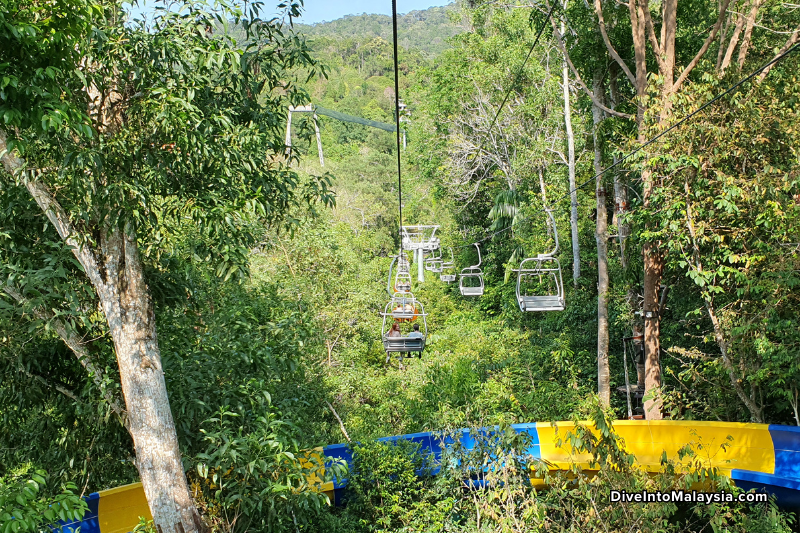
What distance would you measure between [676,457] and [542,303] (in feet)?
10.4

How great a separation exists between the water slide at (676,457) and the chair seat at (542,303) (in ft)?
7.90

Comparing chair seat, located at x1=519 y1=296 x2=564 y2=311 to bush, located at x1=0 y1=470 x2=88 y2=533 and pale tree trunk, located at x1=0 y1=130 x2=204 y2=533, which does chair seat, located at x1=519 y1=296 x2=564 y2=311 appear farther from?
bush, located at x1=0 y1=470 x2=88 y2=533

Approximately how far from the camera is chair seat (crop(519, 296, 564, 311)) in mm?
9406

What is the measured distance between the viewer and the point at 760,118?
6312mm

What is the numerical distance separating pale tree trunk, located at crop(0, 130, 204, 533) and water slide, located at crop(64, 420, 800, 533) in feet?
4.90

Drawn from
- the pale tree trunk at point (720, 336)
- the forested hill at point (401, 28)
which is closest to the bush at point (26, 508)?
the pale tree trunk at point (720, 336)

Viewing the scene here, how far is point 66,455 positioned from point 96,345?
1190 millimetres

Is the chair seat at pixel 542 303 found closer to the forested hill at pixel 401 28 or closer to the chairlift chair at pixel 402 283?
the chairlift chair at pixel 402 283

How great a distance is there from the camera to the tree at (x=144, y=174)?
12.8 ft

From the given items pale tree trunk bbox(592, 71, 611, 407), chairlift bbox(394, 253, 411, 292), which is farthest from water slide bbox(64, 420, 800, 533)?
chairlift bbox(394, 253, 411, 292)

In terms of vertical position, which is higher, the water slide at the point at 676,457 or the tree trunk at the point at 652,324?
the tree trunk at the point at 652,324

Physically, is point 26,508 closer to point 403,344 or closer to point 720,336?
point 403,344

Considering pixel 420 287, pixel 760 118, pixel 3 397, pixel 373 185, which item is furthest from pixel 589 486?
pixel 373 185

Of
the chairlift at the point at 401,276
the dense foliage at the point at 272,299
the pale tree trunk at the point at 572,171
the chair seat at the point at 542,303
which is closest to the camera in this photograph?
the dense foliage at the point at 272,299
